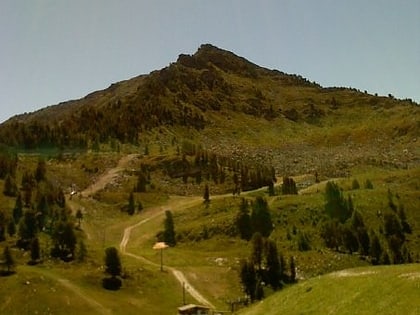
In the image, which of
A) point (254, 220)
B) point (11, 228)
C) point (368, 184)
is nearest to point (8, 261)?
point (11, 228)

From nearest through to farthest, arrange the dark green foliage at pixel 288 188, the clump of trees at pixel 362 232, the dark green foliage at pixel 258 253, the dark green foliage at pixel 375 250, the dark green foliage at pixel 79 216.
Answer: the dark green foliage at pixel 258 253
the dark green foliage at pixel 375 250
the clump of trees at pixel 362 232
the dark green foliage at pixel 79 216
the dark green foliage at pixel 288 188

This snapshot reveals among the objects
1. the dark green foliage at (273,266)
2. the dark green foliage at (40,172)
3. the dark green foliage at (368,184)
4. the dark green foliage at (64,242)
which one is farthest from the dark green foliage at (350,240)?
the dark green foliage at (40,172)

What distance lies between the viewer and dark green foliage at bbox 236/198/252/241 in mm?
122312

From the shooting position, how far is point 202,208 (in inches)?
5502

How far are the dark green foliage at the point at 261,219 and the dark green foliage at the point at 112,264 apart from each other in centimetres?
3627

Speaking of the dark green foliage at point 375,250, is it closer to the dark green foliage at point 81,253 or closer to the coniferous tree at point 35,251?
the dark green foliage at point 81,253

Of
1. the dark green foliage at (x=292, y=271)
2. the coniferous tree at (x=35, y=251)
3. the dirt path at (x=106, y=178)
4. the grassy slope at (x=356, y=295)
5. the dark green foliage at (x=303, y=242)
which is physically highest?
the dirt path at (x=106, y=178)

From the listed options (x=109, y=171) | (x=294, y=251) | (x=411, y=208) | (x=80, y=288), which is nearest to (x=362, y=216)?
(x=411, y=208)

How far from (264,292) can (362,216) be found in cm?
4155

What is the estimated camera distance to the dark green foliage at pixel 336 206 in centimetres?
12724

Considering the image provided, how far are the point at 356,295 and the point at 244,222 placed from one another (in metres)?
89.2

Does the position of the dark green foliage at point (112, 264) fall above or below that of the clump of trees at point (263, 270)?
above

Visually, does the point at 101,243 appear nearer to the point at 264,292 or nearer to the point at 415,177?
the point at 264,292

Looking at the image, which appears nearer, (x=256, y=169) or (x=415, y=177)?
(x=415, y=177)
